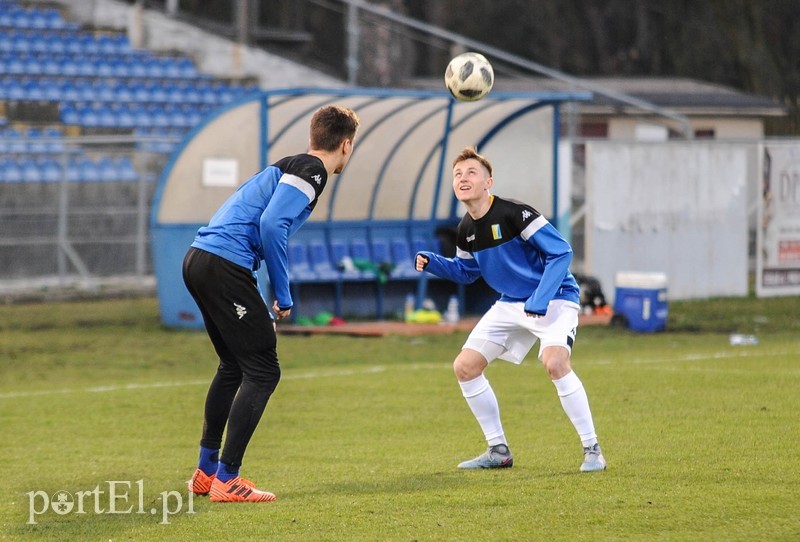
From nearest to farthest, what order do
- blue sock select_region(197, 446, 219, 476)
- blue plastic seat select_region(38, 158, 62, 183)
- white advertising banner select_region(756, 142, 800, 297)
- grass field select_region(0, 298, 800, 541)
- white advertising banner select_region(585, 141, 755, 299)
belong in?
grass field select_region(0, 298, 800, 541)
blue sock select_region(197, 446, 219, 476)
white advertising banner select_region(756, 142, 800, 297)
white advertising banner select_region(585, 141, 755, 299)
blue plastic seat select_region(38, 158, 62, 183)

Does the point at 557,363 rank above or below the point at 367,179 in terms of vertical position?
below

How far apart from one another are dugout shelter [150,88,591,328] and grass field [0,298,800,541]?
1.96 m

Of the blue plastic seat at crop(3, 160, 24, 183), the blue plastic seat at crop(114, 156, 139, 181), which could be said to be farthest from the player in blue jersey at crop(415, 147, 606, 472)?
the blue plastic seat at crop(114, 156, 139, 181)

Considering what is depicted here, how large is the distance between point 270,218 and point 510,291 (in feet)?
5.74

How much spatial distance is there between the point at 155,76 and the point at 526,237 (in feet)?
68.4

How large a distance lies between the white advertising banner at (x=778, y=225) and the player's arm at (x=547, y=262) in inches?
460

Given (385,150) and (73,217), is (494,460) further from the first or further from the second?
(73,217)

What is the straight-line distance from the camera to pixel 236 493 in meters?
6.85

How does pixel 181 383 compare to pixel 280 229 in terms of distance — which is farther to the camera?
pixel 181 383

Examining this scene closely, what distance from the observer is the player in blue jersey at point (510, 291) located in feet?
24.3

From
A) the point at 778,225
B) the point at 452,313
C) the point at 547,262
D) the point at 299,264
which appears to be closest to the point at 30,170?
the point at 299,264

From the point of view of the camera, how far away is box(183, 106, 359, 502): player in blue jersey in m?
6.69

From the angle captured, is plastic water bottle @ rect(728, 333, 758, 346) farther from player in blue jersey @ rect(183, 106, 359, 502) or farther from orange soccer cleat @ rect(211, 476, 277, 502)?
orange soccer cleat @ rect(211, 476, 277, 502)

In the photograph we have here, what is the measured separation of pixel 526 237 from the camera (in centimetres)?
749
